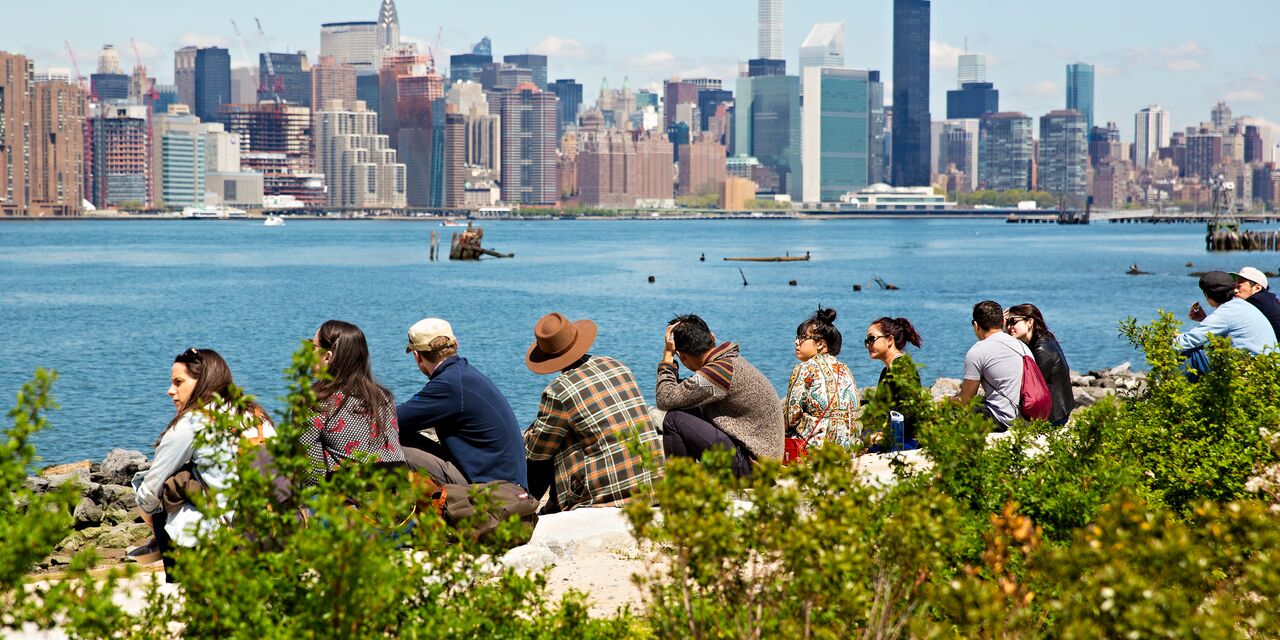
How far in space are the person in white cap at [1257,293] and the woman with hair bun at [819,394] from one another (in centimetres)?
285

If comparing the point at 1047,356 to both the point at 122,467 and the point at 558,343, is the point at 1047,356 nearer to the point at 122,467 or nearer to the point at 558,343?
the point at 558,343

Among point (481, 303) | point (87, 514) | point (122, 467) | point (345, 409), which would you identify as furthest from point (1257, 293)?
point (481, 303)

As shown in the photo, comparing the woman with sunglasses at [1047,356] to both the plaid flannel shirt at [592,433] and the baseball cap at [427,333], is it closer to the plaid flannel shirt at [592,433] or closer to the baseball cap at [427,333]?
the plaid flannel shirt at [592,433]

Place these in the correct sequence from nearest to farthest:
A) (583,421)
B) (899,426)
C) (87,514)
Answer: (583,421), (899,426), (87,514)

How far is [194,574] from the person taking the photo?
379 cm

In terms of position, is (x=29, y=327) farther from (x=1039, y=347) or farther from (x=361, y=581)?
(x=361, y=581)

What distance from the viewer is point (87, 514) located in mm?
11414

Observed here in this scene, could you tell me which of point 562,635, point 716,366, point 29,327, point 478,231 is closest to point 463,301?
point 29,327

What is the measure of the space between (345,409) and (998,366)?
463 centimetres

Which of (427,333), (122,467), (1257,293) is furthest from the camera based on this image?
(122,467)

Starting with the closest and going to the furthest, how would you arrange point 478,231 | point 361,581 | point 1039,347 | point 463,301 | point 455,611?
point 361,581 < point 455,611 < point 1039,347 < point 463,301 < point 478,231

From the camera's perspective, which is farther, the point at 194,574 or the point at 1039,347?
the point at 1039,347

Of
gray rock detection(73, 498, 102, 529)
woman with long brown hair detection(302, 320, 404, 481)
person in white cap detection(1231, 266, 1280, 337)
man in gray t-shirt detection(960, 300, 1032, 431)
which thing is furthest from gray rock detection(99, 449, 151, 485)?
person in white cap detection(1231, 266, 1280, 337)

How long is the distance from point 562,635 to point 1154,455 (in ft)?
13.1
